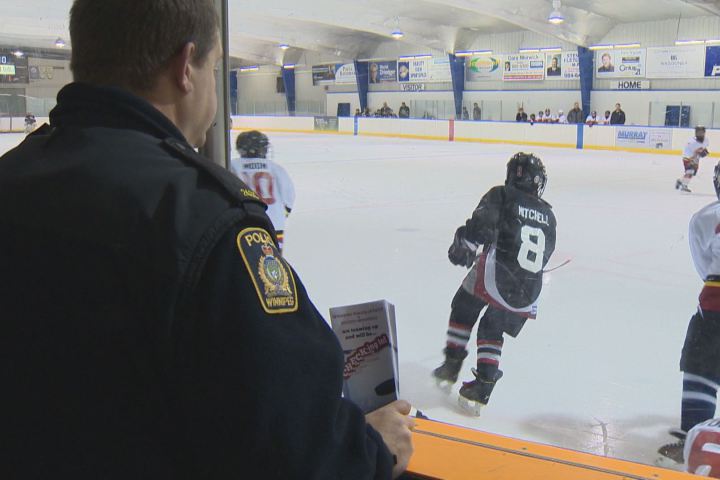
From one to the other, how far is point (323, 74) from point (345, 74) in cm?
149

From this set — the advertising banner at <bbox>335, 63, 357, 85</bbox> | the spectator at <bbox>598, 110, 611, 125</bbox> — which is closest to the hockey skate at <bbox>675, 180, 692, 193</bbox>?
the spectator at <bbox>598, 110, 611, 125</bbox>

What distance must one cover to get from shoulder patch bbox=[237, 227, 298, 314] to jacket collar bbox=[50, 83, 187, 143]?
5.6 inches

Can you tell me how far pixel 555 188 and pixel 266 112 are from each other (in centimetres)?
1067

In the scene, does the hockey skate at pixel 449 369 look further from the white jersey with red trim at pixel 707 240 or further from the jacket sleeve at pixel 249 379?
the jacket sleeve at pixel 249 379

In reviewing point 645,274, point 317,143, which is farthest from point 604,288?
point 317,143

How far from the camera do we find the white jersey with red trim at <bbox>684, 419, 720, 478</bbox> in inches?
59.9

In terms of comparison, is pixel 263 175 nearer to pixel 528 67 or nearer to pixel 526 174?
pixel 526 174

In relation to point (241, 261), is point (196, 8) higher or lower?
higher

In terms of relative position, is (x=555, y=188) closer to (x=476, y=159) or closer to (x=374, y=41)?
(x=476, y=159)

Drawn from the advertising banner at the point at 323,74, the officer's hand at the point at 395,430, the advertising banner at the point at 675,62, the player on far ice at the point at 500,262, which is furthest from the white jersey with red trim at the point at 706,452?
the advertising banner at the point at 323,74

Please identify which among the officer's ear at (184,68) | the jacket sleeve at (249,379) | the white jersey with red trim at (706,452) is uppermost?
the officer's ear at (184,68)

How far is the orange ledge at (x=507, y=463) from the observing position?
1.30 meters

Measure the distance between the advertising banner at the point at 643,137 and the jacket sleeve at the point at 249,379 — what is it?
46.7 ft

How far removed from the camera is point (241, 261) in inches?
24.8
